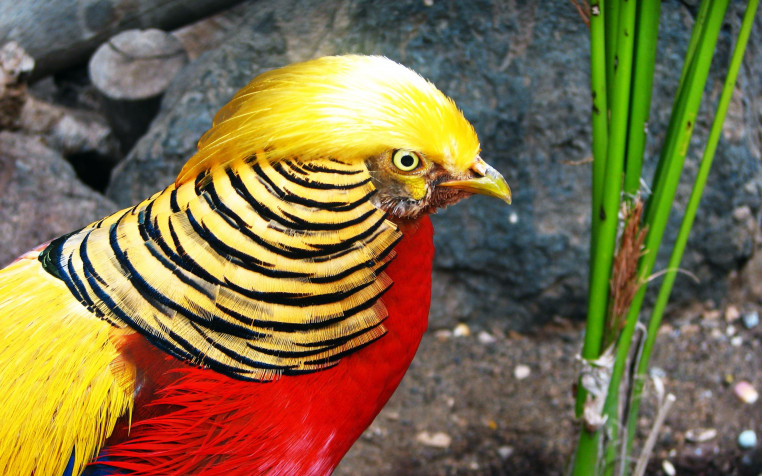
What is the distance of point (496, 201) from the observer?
3.27 meters

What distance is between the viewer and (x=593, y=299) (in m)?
1.94

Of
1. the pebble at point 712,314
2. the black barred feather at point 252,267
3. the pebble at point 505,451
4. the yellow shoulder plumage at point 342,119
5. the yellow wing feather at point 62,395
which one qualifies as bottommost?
the pebble at point 712,314

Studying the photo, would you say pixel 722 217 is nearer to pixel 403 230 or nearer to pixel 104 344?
pixel 403 230

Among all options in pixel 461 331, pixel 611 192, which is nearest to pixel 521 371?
pixel 461 331

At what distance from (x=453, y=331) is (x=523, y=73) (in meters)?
1.37

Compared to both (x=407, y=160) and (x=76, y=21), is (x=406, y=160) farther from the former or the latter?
(x=76, y=21)

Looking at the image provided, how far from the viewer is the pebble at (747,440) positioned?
2808 mm

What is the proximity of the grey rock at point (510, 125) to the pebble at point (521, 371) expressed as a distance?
24 centimetres

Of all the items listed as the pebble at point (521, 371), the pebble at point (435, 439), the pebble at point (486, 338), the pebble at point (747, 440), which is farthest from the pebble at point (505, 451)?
the pebble at point (747, 440)

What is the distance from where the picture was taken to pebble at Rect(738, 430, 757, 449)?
281 centimetres

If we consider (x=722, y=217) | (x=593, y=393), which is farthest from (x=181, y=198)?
(x=722, y=217)

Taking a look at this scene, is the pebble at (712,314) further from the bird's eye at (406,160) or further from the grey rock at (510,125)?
the bird's eye at (406,160)

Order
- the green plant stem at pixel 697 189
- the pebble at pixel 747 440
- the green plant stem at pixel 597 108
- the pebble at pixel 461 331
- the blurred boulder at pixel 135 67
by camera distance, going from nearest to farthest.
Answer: the green plant stem at pixel 597 108, the green plant stem at pixel 697 189, the pebble at pixel 747 440, the pebble at pixel 461 331, the blurred boulder at pixel 135 67

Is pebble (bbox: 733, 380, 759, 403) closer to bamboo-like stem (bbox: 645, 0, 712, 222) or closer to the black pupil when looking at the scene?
bamboo-like stem (bbox: 645, 0, 712, 222)
